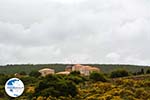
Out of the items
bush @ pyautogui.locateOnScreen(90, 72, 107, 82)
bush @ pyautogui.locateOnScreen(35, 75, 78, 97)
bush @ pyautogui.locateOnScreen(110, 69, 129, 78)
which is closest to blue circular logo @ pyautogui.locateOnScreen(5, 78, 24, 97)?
bush @ pyautogui.locateOnScreen(35, 75, 78, 97)

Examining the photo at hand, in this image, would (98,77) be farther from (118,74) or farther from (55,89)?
(55,89)

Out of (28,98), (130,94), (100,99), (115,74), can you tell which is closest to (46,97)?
(28,98)

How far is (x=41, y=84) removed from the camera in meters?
50.8

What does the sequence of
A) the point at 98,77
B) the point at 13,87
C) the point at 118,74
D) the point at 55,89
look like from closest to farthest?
1. the point at 13,87
2. the point at 55,89
3. the point at 98,77
4. the point at 118,74

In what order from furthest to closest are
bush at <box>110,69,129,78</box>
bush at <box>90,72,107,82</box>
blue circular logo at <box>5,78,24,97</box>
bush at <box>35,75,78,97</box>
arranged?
bush at <box>110,69,129,78</box>, bush at <box>90,72,107,82</box>, bush at <box>35,75,78,97</box>, blue circular logo at <box>5,78,24,97</box>

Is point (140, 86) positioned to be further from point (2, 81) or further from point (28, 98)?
point (2, 81)

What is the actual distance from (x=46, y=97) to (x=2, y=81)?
1060 inches

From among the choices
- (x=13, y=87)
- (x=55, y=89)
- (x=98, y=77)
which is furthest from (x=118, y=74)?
(x=13, y=87)

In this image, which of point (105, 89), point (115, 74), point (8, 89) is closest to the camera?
point (8, 89)

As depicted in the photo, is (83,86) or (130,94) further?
(83,86)

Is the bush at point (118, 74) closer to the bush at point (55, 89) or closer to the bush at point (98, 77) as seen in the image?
the bush at point (98, 77)

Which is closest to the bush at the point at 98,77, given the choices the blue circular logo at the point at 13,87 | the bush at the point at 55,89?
the bush at the point at 55,89

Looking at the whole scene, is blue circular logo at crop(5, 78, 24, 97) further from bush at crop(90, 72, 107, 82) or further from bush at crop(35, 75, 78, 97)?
bush at crop(90, 72, 107, 82)

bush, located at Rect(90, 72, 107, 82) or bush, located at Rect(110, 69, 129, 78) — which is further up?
bush, located at Rect(110, 69, 129, 78)
